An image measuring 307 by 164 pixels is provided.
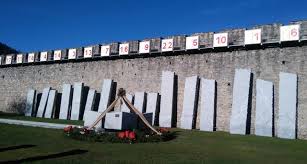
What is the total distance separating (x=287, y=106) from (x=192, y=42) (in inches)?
244

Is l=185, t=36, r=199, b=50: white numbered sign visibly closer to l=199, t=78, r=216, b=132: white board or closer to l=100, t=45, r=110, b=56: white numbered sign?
l=199, t=78, r=216, b=132: white board

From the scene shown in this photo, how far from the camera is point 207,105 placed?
64.8 ft

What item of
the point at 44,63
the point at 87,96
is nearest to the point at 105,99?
the point at 87,96

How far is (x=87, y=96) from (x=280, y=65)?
12.4 metres

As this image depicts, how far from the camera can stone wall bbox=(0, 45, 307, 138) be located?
17812 millimetres

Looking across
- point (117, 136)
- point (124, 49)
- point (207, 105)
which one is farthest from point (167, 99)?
point (117, 136)

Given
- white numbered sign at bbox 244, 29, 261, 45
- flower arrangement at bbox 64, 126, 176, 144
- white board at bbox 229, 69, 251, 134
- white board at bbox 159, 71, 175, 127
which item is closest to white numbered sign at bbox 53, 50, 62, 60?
white board at bbox 159, 71, 175, 127

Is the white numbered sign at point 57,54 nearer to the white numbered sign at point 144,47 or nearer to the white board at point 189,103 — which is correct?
the white numbered sign at point 144,47

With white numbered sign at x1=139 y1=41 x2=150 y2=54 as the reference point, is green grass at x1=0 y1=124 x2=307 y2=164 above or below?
below

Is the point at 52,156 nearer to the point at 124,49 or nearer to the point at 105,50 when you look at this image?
the point at 124,49

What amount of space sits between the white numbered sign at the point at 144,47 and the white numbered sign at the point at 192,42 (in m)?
2.58

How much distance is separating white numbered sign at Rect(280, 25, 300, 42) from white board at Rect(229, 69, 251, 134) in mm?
2167

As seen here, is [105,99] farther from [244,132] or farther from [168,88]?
[244,132]

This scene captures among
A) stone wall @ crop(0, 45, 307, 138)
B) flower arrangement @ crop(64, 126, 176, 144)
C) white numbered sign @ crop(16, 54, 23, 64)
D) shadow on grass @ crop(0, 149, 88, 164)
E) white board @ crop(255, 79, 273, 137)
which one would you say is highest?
white numbered sign @ crop(16, 54, 23, 64)
